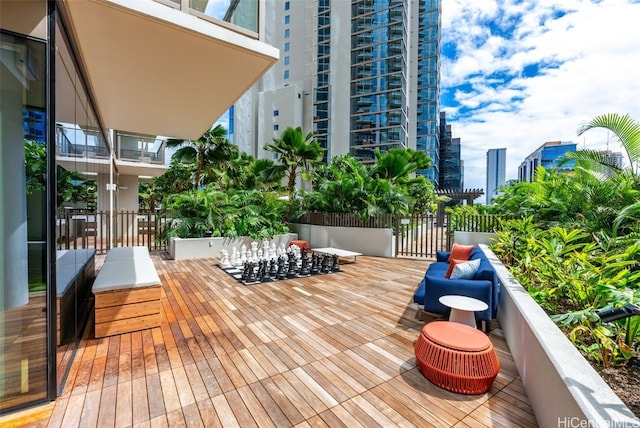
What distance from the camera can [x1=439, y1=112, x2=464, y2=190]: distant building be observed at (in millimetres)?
52875

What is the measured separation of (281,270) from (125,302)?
3.38m

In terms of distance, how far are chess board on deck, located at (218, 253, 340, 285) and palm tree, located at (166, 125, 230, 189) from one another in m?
7.02

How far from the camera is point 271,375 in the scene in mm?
2725

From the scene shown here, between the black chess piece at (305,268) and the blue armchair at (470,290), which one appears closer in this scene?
the blue armchair at (470,290)

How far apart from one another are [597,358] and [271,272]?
5340mm

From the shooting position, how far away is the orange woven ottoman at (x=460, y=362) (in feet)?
8.10

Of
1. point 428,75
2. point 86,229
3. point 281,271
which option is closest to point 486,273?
point 281,271

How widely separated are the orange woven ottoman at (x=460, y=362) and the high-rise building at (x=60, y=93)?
330 centimetres

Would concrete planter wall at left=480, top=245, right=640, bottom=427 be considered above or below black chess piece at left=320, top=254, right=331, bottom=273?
above

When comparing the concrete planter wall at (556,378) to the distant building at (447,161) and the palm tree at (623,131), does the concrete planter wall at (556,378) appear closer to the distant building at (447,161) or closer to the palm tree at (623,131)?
the palm tree at (623,131)

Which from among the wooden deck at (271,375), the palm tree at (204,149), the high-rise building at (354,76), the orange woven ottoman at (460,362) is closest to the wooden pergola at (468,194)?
the high-rise building at (354,76)

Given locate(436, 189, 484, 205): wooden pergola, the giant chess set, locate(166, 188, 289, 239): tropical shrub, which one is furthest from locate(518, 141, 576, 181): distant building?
locate(166, 188, 289, 239): tropical shrub

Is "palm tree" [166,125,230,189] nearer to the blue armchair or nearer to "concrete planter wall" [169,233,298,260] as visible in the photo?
"concrete planter wall" [169,233,298,260]

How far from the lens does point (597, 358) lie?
7.44 feet
